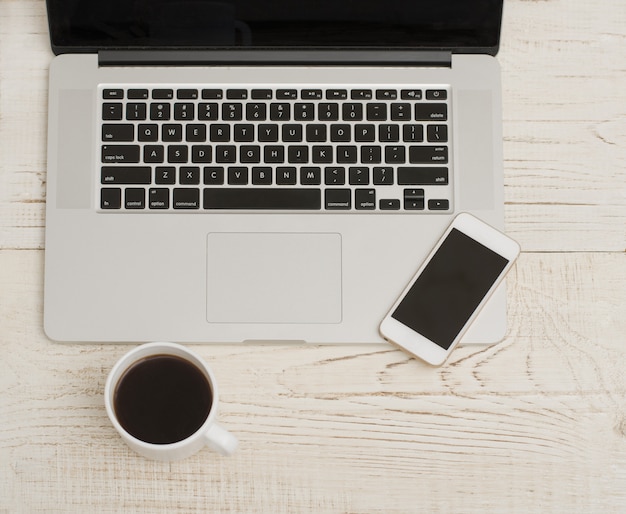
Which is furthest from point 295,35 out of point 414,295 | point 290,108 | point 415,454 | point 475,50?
point 415,454

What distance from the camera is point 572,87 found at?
811 millimetres

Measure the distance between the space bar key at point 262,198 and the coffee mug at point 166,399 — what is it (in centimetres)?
17

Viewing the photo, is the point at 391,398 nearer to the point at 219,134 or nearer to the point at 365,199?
the point at 365,199

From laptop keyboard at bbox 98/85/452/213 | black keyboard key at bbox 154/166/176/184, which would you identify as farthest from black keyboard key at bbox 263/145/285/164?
black keyboard key at bbox 154/166/176/184

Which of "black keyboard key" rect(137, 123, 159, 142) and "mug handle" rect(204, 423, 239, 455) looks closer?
"mug handle" rect(204, 423, 239, 455)

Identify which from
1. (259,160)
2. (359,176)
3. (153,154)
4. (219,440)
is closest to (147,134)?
(153,154)

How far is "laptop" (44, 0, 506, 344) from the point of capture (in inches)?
29.5

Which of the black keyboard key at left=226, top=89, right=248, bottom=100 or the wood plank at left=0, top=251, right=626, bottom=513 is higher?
the black keyboard key at left=226, top=89, right=248, bottom=100

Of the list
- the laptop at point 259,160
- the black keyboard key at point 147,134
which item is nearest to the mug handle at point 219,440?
the laptop at point 259,160

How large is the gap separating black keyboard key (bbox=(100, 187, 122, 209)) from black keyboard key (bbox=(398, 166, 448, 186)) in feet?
1.00

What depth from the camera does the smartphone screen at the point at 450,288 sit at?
748 millimetres

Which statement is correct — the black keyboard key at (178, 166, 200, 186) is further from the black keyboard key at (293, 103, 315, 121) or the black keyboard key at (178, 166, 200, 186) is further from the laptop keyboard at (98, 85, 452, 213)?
the black keyboard key at (293, 103, 315, 121)

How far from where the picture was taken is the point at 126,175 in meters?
0.76

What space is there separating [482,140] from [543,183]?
9cm
